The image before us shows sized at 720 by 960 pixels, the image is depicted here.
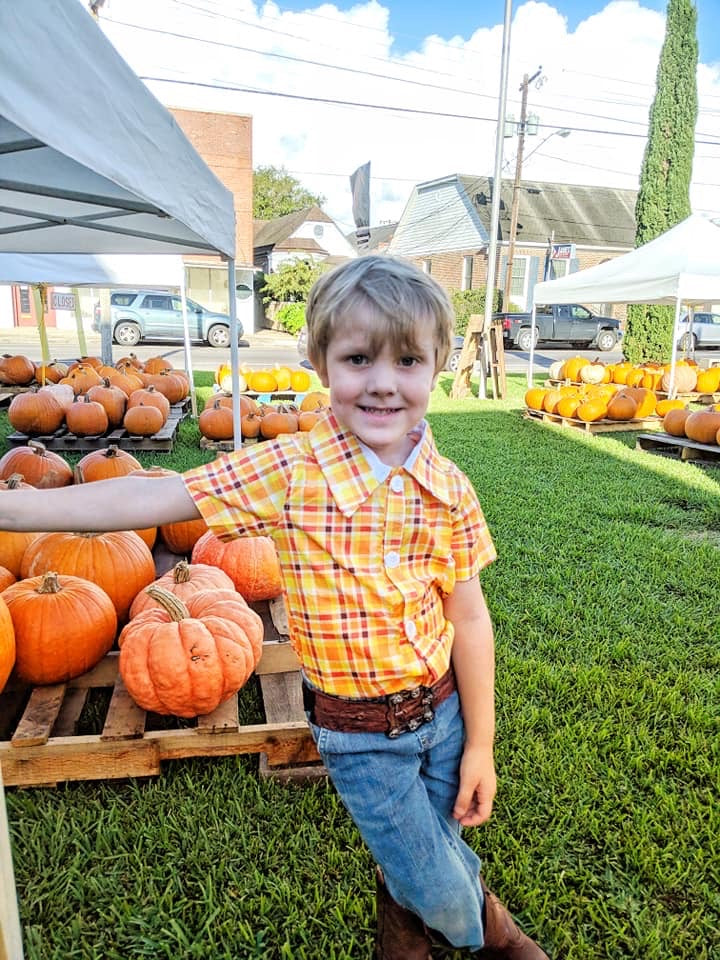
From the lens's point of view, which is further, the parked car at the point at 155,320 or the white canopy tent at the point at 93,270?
the parked car at the point at 155,320

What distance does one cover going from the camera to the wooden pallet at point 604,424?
29.6 feet

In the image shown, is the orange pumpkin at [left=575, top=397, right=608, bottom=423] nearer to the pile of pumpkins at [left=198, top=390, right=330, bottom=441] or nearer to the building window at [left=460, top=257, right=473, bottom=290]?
the pile of pumpkins at [left=198, top=390, right=330, bottom=441]

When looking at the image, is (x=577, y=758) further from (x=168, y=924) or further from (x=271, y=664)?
(x=168, y=924)

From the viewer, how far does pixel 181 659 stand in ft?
7.36

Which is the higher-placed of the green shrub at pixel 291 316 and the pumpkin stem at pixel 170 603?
the green shrub at pixel 291 316

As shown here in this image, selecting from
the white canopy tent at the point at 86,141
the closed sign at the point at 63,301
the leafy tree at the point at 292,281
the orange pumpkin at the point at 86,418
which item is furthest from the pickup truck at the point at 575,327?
the white canopy tent at the point at 86,141

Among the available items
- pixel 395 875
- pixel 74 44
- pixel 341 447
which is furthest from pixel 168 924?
pixel 74 44

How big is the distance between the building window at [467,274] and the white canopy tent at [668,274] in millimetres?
22653

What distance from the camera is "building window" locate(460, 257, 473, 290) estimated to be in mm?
32406

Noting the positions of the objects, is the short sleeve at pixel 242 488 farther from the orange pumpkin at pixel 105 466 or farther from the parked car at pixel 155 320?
the parked car at pixel 155 320

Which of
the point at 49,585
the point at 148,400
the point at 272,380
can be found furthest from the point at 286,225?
the point at 49,585

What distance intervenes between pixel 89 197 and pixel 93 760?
7.40 ft

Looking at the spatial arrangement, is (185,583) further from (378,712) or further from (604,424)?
(604,424)

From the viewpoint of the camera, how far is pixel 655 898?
195cm
